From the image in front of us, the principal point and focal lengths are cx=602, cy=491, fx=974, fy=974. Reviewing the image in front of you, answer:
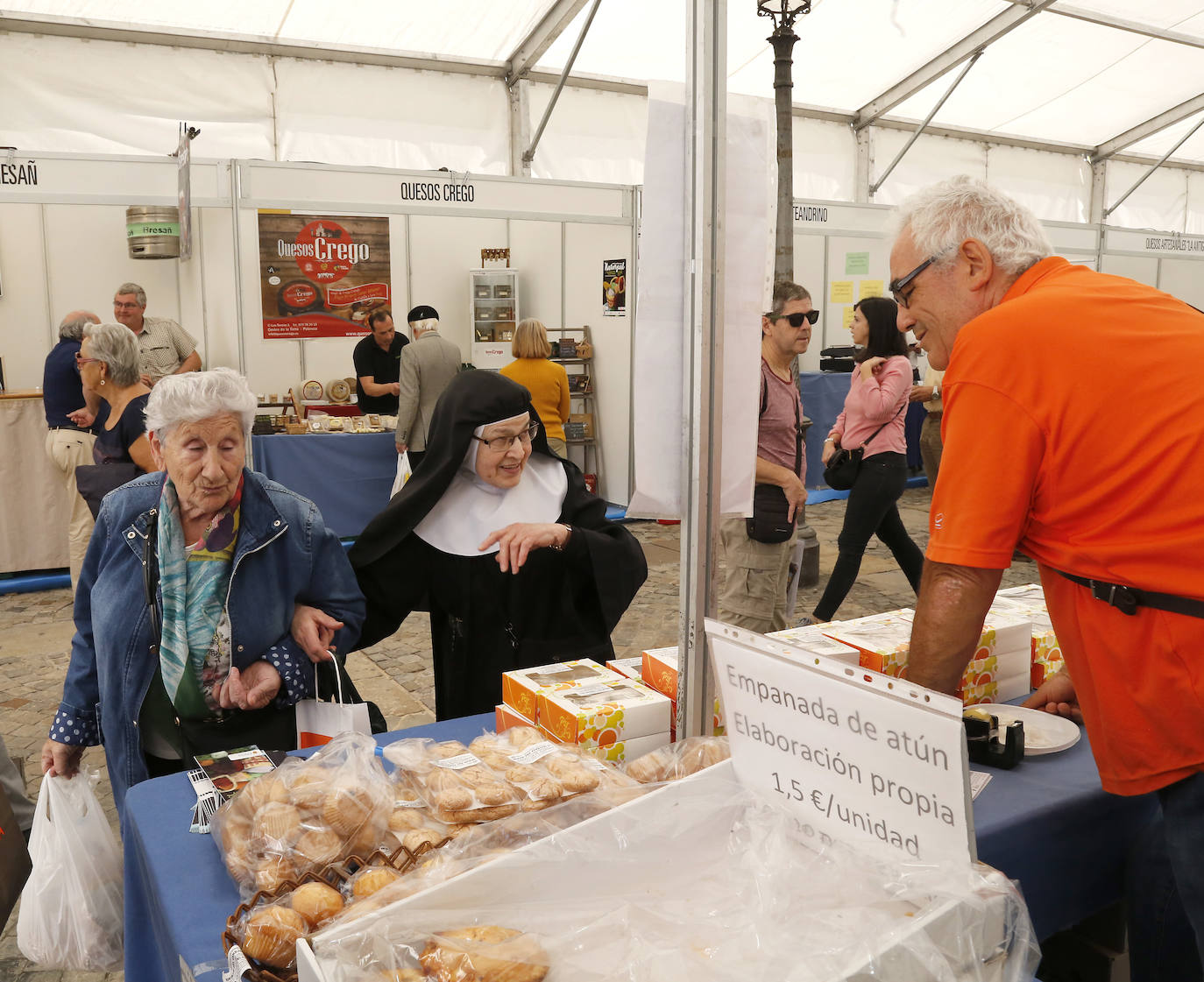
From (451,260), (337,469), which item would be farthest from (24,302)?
(451,260)

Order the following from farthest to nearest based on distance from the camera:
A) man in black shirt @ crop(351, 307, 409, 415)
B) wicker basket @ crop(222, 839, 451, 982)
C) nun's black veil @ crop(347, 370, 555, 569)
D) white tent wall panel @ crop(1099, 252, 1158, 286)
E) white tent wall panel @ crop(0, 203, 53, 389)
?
1. white tent wall panel @ crop(1099, 252, 1158, 286)
2. man in black shirt @ crop(351, 307, 409, 415)
3. white tent wall panel @ crop(0, 203, 53, 389)
4. nun's black veil @ crop(347, 370, 555, 569)
5. wicker basket @ crop(222, 839, 451, 982)

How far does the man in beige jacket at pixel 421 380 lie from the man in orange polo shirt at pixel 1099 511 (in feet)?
20.4

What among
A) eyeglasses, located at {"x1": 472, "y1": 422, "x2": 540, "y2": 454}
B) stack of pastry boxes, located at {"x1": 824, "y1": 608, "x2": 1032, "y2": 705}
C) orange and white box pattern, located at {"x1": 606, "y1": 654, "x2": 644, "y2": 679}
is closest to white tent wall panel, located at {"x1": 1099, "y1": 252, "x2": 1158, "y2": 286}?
stack of pastry boxes, located at {"x1": 824, "y1": 608, "x2": 1032, "y2": 705}

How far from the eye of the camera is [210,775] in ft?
5.93

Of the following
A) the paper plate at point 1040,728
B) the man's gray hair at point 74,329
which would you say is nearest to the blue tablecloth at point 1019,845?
the paper plate at point 1040,728

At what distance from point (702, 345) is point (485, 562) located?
137 cm

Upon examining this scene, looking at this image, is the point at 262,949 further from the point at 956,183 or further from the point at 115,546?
the point at 956,183

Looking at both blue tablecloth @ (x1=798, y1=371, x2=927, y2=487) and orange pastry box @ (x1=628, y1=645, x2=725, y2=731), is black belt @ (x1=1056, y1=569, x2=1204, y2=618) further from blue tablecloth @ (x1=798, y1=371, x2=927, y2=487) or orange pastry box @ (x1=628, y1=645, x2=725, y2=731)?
blue tablecloth @ (x1=798, y1=371, x2=927, y2=487)

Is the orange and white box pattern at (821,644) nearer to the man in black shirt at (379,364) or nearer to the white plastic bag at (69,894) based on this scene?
the white plastic bag at (69,894)

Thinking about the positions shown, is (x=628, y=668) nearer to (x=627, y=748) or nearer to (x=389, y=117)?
(x=627, y=748)

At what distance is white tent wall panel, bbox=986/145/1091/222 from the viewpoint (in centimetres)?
1474

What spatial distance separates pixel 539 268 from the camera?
1038 centimetres

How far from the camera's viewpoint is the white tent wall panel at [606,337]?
30.1 ft

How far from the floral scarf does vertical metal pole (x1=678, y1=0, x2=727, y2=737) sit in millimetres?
1190
